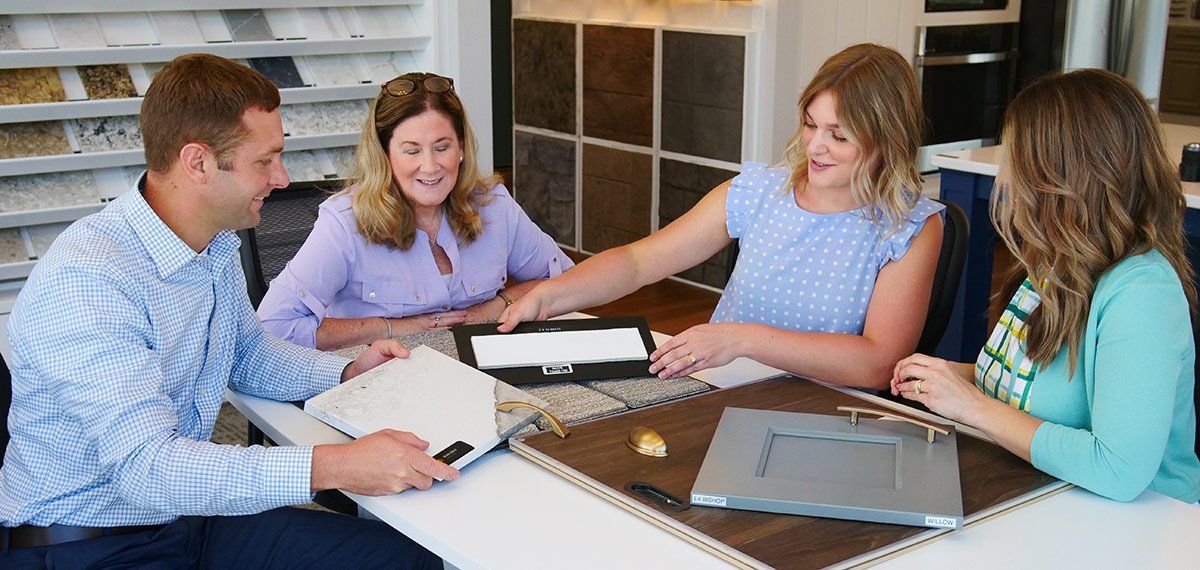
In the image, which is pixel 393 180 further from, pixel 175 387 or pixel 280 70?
pixel 280 70

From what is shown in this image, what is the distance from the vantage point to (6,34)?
3.12 m

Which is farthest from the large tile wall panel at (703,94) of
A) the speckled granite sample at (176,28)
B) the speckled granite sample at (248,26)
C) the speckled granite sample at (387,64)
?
the speckled granite sample at (176,28)

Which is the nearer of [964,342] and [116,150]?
[116,150]

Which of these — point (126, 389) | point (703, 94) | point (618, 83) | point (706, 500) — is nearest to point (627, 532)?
point (706, 500)

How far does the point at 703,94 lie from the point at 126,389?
3992mm

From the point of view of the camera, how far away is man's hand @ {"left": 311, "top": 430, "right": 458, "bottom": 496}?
5.05 feet

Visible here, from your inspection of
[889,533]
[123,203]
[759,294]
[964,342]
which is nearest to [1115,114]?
[889,533]

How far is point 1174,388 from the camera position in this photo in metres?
1.52

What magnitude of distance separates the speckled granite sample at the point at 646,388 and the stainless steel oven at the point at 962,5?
3.86m

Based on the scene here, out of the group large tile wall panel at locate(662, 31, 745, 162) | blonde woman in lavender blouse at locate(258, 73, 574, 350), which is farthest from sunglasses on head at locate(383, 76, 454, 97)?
large tile wall panel at locate(662, 31, 745, 162)

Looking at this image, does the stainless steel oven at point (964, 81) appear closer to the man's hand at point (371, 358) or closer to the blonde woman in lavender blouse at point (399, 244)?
the blonde woman in lavender blouse at point (399, 244)

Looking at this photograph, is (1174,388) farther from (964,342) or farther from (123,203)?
(964,342)

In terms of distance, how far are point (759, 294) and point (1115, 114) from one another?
823mm

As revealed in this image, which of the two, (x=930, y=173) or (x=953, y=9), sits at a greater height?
(x=953, y=9)
